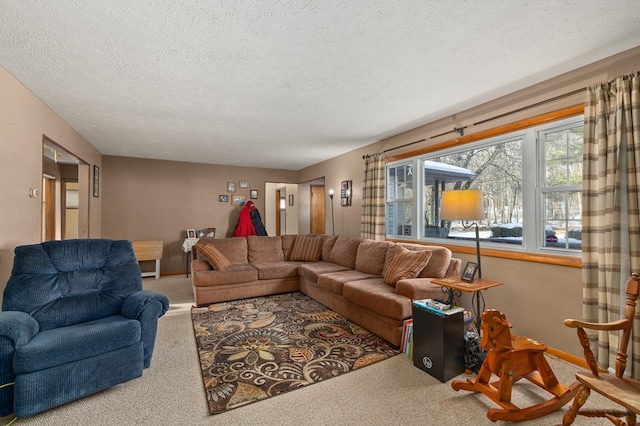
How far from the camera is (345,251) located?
14.7ft

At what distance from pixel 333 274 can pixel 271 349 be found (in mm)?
1450

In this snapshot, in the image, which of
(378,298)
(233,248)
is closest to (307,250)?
(233,248)

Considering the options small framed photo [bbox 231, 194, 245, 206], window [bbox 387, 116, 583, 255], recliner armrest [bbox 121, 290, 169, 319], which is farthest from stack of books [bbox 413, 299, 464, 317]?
small framed photo [bbox 231, 194, 245, 206]

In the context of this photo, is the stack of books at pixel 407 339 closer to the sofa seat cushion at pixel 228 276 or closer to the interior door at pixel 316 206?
the sofa seat cushion at pixel 228 276

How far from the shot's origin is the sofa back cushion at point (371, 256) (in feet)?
12.2

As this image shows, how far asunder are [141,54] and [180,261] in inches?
193

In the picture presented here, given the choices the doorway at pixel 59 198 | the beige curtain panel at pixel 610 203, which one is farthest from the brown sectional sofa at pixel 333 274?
the doorway at pixel 59 198

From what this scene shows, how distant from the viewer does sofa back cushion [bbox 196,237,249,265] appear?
4648 millimetres

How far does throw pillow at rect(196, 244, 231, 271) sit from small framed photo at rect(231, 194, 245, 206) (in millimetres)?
2517

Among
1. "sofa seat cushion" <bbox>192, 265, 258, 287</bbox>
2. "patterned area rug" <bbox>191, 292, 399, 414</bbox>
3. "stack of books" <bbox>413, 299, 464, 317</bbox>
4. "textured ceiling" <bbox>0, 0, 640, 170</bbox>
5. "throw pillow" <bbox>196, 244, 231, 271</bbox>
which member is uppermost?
"textured ceiling" <bbox>0, 0, 640, 170</bbox>

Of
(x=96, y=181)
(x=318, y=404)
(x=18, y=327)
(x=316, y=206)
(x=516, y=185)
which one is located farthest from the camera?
(x=316, y=206)

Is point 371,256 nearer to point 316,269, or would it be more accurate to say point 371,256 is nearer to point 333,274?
point 333,274

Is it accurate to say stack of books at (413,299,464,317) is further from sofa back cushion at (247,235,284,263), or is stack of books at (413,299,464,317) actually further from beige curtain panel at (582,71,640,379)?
sofa back cushion at (247,235,284,263)

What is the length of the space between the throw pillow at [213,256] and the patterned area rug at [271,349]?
640mm
